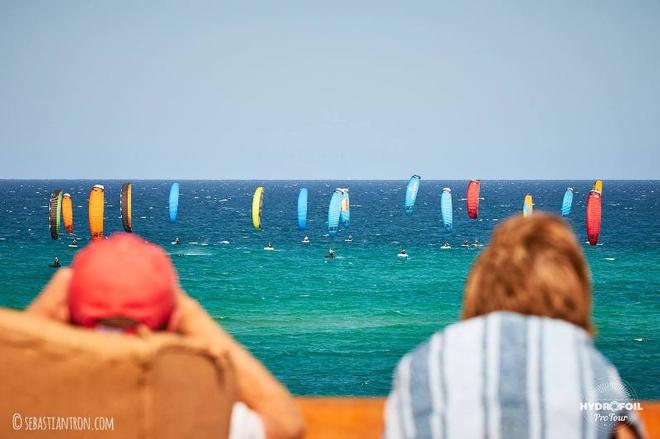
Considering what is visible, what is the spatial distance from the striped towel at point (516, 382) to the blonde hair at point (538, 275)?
0.03m

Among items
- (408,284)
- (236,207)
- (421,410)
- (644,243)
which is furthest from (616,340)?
(236,207)

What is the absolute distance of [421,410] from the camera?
4.81 feet

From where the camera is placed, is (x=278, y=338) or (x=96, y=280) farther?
(x=278, y=338)

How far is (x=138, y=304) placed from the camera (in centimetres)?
119

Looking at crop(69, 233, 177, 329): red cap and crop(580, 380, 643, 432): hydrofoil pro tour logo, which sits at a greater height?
crop(69, 233, 177, 329): red cap

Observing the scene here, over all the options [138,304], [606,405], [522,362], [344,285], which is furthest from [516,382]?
[344,285]

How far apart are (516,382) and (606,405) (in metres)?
0.15

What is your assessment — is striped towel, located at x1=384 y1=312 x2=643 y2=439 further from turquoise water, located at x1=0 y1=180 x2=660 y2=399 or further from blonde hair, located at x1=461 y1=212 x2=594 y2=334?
turquoise water, located at x1=0 y1=180 x2=660 y2=399

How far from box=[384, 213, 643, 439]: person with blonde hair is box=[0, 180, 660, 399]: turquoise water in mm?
25684

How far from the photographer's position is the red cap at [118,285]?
3.90ft

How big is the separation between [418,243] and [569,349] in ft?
238

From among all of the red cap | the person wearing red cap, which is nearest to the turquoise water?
the person wearing red cap

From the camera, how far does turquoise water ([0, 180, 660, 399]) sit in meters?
31.0

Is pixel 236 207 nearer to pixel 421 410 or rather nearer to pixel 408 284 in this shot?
pixel 408 284
